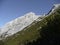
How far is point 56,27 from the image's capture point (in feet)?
232

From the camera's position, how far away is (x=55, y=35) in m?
72.0

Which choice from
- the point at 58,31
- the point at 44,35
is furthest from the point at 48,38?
the point at 58,31

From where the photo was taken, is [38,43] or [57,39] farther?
[38,43]

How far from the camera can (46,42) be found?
81125 millimetres

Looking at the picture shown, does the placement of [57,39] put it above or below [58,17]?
below

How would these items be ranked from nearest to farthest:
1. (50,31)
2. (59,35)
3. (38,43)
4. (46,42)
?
1. (59,35)
2. (50,31)
3. (46,42)
4. (38,43)

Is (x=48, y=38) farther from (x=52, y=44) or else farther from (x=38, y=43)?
(x=38, y=43)

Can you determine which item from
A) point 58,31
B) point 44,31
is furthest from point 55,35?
point 44,31

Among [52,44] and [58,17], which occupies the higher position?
[58,17]

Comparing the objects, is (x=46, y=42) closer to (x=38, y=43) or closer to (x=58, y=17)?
(x=38, y=43)

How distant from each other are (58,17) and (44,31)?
392 inches

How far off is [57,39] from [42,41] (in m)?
14.4

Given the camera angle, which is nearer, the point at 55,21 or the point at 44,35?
the point at 55,21

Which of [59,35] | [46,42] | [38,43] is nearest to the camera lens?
[59,35]
